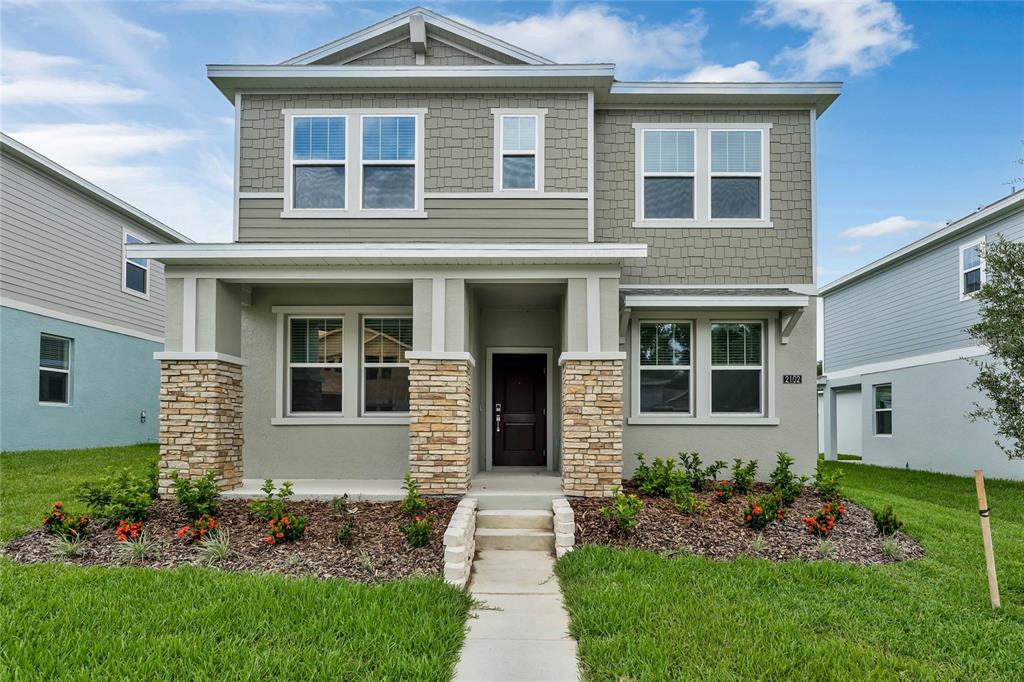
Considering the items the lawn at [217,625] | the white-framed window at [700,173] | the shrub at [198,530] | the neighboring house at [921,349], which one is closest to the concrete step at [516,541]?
the lawn at [217,625]

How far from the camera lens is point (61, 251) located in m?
14.3

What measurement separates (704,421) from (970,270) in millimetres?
9224

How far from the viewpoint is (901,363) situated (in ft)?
57.5

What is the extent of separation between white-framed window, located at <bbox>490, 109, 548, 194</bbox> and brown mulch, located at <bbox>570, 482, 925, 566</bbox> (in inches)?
180

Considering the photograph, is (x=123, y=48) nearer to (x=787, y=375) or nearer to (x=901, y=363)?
(x=787, y=375)

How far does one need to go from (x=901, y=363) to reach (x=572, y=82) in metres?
13.0

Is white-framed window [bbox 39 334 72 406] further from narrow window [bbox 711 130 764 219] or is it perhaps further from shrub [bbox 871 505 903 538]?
shrub [bbox 871 505 903 538]

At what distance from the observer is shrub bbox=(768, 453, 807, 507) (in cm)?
819

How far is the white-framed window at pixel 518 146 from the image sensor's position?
379 inches

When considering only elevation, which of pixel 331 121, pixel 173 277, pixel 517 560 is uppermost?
pixel 331 121

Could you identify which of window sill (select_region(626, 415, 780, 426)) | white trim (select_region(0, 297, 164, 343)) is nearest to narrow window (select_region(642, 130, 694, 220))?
window sill (select_region(626, 415, 780, 426))

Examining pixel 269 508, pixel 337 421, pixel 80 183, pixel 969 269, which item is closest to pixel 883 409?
pixel 969 269

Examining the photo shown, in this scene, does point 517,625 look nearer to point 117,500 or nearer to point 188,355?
point 117,500

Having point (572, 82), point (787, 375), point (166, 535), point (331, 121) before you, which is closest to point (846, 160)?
point (787, 375)
